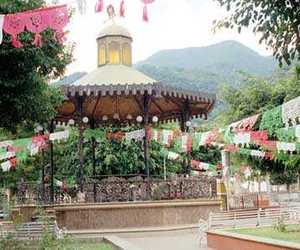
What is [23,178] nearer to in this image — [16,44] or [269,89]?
[269,89]

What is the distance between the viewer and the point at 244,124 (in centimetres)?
1770

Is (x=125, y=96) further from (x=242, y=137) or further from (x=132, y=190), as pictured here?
(x=242, y=137)

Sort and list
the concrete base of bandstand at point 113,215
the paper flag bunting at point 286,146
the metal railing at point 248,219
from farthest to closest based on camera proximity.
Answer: the paper flag bunting at point 286,146
the concrete base of bandstand at point 113,215
the metal railing at point 248,219

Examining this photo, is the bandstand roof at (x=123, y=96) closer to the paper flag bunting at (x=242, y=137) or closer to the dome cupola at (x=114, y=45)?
the dome cupola at (x=114, y=45)

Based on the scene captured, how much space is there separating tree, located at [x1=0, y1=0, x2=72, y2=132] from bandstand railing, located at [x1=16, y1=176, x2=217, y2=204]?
7.21 m

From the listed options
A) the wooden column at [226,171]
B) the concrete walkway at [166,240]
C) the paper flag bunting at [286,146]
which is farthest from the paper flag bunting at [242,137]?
the concrete walkway at [166,240]

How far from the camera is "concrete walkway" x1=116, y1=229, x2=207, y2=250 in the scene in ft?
46.3

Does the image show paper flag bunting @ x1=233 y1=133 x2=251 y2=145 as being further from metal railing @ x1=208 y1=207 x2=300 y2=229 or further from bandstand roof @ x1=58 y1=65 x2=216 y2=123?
metal railing @ x1=208 y1=207 x2=300 y2=229

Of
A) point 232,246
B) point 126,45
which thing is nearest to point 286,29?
point 232,246

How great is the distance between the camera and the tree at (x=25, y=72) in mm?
10438

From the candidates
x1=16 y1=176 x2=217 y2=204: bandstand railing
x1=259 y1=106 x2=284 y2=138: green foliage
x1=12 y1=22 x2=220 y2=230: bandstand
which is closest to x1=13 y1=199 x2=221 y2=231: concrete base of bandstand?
x1=12 y1=22 x2=220 y2=230: bandstand

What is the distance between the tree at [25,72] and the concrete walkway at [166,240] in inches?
159

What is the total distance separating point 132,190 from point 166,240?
3781 millimetres

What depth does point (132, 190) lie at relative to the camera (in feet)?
63.9
